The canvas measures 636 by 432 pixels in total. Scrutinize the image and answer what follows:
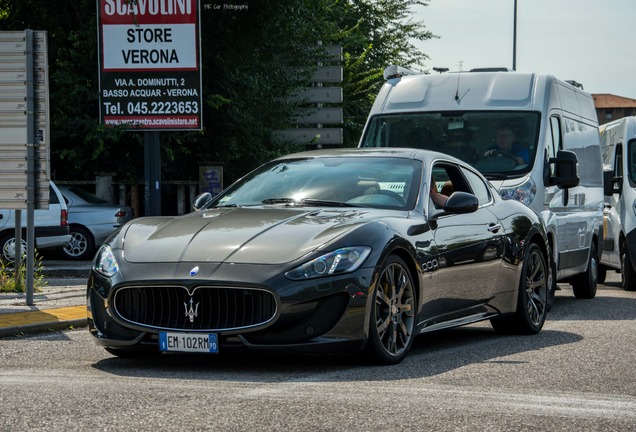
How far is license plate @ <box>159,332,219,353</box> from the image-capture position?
26.6 feet

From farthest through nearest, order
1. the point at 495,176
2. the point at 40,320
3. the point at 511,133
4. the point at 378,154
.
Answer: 1. the point at 511,133
2. the point at 495,176
3. the point at 40,320
4. the point at 378,154

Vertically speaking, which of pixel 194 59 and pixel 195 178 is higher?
pixel 194 59

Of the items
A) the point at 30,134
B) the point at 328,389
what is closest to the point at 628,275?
the point at 30,134

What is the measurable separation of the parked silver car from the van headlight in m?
13.0

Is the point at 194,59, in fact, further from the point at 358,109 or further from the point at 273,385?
the point at 358,109

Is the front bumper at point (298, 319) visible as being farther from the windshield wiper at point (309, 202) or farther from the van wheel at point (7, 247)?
the van wheel at point (7, 247)

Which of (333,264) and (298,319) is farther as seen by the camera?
(333,264)

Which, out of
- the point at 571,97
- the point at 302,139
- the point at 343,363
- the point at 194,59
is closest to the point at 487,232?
the point at 343,363

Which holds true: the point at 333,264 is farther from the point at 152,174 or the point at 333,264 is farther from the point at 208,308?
the point at 152,174

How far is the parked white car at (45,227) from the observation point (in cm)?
2280

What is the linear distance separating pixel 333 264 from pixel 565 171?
23.0 feet

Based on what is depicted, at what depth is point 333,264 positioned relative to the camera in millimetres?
8211

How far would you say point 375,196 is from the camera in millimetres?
9602

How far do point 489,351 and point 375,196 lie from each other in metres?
1.40
